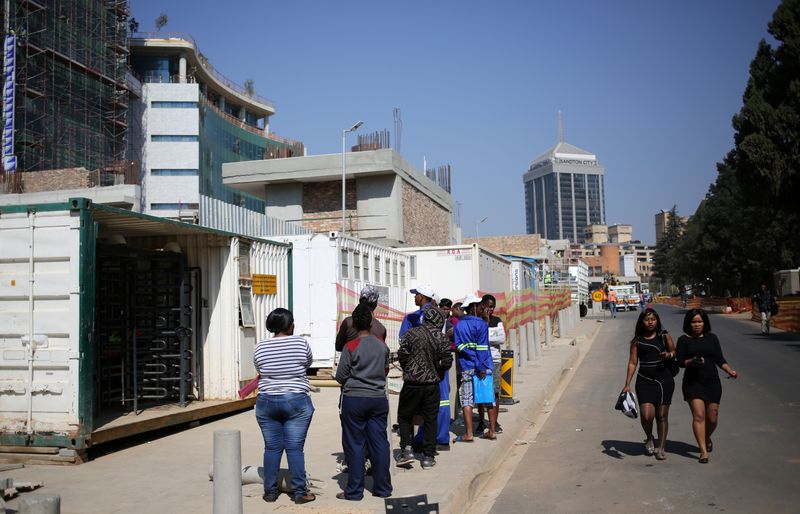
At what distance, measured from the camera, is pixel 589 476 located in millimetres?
7562

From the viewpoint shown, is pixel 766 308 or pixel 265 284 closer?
pixel 265 284

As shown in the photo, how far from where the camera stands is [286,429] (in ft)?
21.0

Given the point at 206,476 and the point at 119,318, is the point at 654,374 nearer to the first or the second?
the point at 206,476

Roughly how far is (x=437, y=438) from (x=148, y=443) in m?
4.00

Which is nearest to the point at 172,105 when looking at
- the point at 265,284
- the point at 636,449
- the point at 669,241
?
the point at 265,284

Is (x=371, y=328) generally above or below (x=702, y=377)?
above

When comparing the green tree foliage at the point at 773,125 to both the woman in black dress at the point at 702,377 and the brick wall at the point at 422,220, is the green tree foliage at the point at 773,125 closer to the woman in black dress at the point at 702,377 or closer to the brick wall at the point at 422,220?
the brick wall at the point at 422,220

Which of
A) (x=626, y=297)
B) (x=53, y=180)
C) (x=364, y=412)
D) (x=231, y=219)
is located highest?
(x=53, y=180)

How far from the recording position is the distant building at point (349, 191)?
3844 centimetres

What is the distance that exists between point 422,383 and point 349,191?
3294 cm

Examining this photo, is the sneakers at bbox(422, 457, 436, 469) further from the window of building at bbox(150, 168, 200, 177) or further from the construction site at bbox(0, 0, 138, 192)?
the window of building at bbox(150, 168, 200, 177)

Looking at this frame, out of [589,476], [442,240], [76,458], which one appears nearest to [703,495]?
[589,476]

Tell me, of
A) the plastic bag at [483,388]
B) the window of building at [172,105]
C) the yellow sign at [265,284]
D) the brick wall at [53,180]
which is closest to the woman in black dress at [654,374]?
the plastic bag at [483,388]

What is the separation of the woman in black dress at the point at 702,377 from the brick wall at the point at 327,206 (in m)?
32.0
